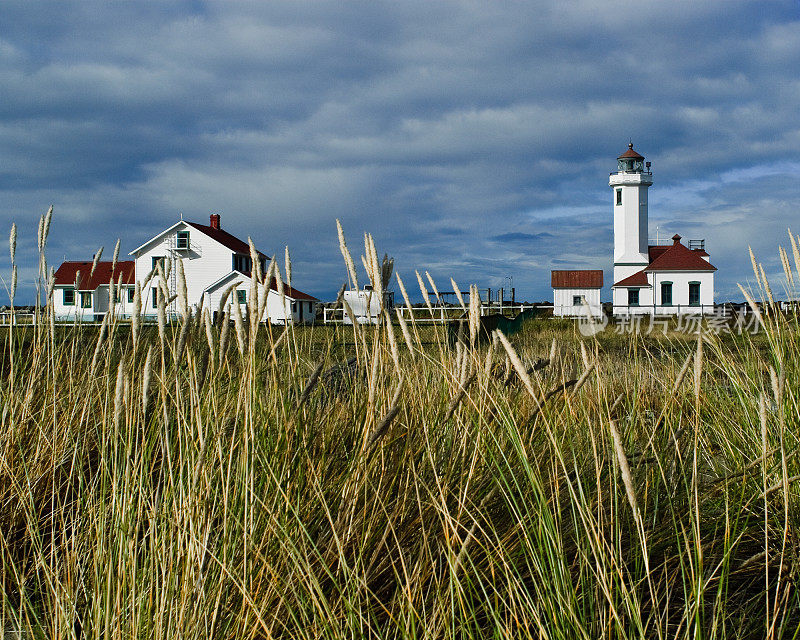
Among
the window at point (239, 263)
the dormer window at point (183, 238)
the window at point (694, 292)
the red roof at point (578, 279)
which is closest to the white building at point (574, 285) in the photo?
the red roof at point (578, 279)

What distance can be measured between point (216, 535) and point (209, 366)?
45 centimetres

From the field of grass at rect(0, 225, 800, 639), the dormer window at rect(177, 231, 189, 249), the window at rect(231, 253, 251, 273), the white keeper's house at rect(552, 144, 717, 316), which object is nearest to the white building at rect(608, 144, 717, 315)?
the white keeper's house at rect(552, 144, 717, 316)

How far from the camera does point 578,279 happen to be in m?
41.4

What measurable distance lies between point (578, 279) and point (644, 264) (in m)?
4.10

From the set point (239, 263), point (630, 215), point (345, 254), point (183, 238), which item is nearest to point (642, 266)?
point (630, 215)

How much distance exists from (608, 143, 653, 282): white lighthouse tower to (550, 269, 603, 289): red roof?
134 centimetres

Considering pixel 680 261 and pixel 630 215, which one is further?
pixel 630 215

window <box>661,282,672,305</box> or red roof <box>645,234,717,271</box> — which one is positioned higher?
red roof <box>645,234,717,271</box>

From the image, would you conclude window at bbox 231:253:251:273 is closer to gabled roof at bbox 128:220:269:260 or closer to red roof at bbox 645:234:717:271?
gabled roof at bbox 128:220:269:260

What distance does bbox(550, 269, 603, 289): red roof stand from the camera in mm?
41281

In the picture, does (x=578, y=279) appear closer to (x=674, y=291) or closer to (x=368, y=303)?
(x=674, y=291)

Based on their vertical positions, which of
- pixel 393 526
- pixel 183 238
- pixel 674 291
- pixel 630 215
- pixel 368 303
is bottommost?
pixel 393 526

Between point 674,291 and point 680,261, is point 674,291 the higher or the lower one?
the lower one

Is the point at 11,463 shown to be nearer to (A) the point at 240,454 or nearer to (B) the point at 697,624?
(A) the point at 240,454
